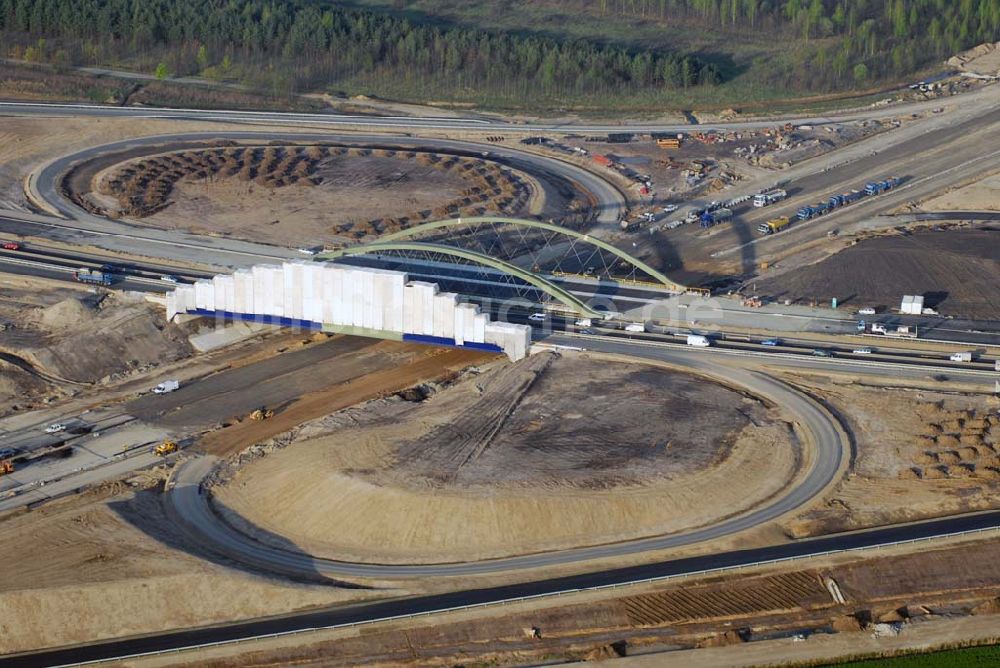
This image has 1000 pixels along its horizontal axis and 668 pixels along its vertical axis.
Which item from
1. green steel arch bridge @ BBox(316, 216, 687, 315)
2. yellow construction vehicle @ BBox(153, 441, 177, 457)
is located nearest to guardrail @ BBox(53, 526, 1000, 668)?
yellow construction vehicle @ BBox(153, 441, 177, 457)

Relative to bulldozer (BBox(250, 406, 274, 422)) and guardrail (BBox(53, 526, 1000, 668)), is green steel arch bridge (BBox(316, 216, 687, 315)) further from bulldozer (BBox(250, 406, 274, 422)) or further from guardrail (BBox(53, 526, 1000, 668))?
guardrail (BBox(53, 526, 1000, 668))

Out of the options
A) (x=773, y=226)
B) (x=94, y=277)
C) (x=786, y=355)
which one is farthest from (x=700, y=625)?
(x=773, y=226)

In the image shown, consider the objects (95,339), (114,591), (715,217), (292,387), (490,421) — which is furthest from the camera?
(715,217)

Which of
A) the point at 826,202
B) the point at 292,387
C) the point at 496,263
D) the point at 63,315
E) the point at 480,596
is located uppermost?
the point at 496,263

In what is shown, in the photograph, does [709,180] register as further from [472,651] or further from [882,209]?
[472,651]

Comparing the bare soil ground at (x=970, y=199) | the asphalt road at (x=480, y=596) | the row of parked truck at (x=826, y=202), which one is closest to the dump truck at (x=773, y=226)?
the row of parked truck at (x=826, y=202)

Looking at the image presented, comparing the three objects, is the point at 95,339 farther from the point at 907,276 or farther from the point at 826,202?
the point at 826,202

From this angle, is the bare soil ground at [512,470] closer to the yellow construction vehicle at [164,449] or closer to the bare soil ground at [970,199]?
the yellow construction vehicle at [164,449]
